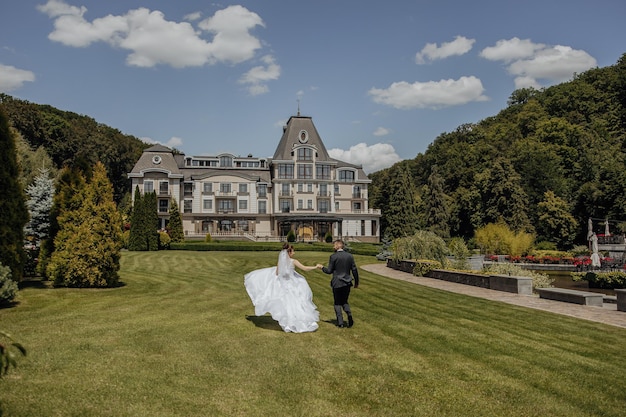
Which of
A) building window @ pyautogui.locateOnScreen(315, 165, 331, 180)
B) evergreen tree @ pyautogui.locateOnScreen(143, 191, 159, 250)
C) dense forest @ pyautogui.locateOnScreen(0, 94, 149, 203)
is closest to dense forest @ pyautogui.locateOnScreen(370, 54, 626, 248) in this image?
building window @ pyautogui.locateOnScreen(315, 165, 331, 180)

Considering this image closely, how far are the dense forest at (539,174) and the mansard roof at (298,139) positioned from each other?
12.1 metres

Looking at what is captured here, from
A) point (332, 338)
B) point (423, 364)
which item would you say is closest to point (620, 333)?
point (423, 364)

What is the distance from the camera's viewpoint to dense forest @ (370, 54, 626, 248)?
50.4 m

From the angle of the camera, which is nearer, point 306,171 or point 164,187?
point 164,187

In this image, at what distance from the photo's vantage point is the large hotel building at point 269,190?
64.8m

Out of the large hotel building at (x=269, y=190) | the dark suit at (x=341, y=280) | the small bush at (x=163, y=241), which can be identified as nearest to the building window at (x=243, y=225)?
the large hotel building at (x=269, y=190)

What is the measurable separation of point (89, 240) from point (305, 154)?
180 ft

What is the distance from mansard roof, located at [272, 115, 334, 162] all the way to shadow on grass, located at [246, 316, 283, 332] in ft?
190

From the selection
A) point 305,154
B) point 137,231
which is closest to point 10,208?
point 137,231

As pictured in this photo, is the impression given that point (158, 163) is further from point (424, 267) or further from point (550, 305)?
point (550, 305)

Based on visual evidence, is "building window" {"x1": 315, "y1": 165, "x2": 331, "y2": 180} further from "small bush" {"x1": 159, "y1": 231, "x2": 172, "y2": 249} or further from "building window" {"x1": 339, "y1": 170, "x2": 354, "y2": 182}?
"small bush" {"x1": 159, "y1": 231, "x2": 172, "y2": 249}

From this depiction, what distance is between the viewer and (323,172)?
227ft

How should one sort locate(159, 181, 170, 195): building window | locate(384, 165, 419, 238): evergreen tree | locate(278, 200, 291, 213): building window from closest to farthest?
locate(384, 165, 419, 238): evergreen tree
locate(159, 181, 170, 195): building window
locate(278, 200, 291, 213): building window

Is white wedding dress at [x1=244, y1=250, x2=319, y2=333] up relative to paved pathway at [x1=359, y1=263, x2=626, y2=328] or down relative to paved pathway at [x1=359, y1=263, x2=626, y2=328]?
up
